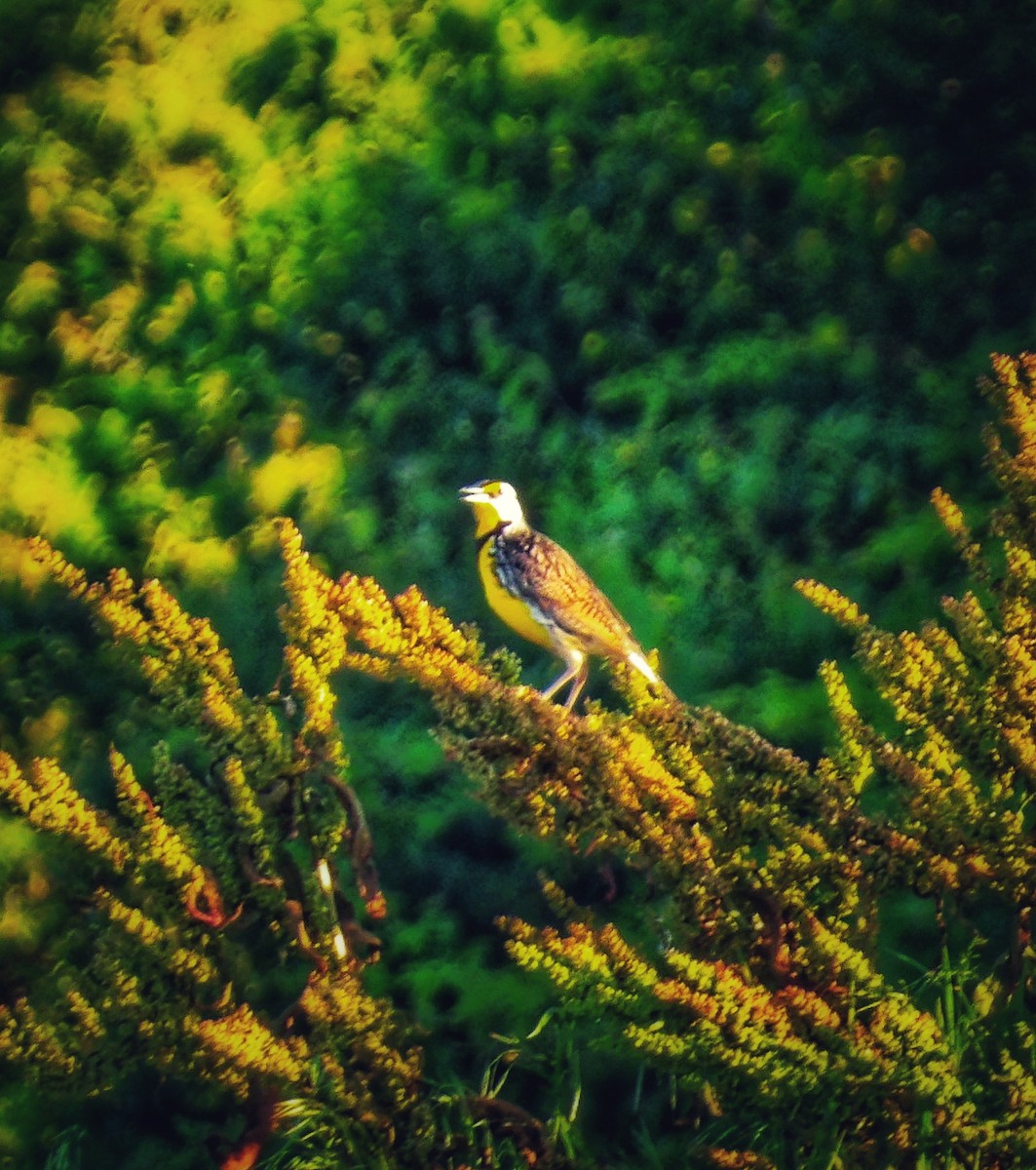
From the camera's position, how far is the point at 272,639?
3680mm

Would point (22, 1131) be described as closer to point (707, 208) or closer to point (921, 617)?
point (921, 617)

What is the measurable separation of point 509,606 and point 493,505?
0.24 meters

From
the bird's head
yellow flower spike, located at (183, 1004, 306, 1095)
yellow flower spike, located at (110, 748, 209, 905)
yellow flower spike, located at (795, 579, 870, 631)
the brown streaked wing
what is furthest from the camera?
the bird's head

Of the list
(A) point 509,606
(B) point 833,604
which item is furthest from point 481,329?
(B) point 833,604

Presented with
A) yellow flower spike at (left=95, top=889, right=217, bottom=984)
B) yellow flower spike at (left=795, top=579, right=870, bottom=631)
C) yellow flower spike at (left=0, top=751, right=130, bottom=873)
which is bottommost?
yellow flower spike at (left=95, top=889, right=217, bottom=984)

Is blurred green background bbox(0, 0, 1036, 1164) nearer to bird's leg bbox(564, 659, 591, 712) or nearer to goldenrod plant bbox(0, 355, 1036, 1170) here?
bird's leg bbox(564, 659, 591, 712)

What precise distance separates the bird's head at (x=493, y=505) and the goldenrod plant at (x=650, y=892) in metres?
0.61

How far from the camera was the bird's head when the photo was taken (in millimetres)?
3461

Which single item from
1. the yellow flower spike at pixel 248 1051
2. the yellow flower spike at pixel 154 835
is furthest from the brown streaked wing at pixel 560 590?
the yellow flower spike at pixel 248 1051

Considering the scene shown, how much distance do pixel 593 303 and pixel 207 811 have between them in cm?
150

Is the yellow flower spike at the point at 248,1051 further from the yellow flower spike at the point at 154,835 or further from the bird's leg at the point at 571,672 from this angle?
the bird's leg at the point at 571,672

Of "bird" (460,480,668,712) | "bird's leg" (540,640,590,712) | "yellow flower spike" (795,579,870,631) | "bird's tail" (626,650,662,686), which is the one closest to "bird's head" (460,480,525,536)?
"bird" (460,480,668,712)

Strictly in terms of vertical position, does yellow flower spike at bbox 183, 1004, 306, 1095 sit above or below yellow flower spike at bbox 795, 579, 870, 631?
below

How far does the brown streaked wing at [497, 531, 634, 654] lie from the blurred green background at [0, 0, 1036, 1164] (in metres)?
0.16
